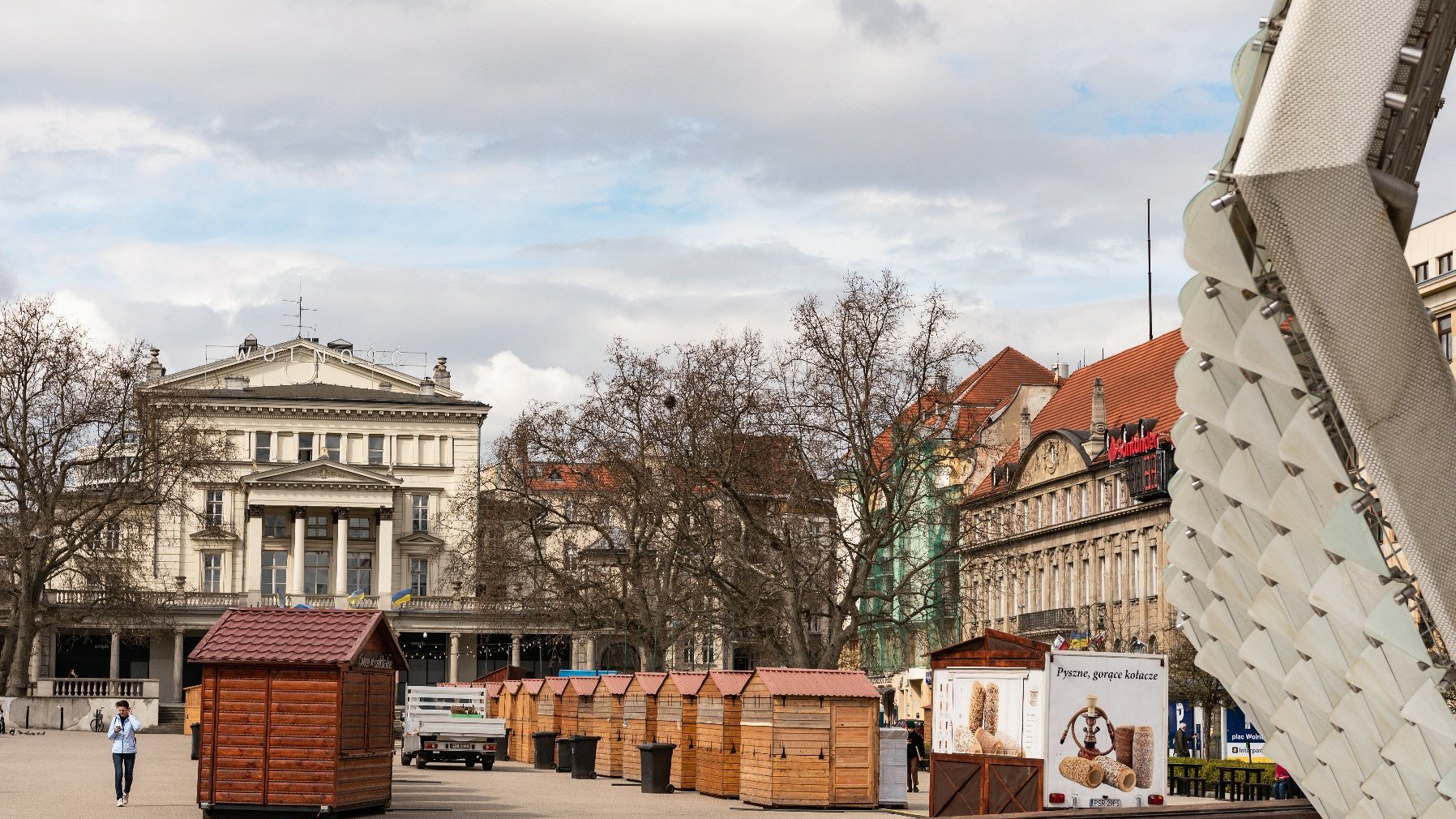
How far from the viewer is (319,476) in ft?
365

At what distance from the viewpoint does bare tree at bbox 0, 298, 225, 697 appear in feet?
229

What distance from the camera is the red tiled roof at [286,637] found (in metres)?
26.2

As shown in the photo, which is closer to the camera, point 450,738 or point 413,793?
point 413,793

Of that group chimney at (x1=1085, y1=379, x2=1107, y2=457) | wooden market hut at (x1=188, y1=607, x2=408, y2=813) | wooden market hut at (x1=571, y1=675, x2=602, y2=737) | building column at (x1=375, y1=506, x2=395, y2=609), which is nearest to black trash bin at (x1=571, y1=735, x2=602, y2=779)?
wooden market hut at (x1=571, y1=675, x2=602, y2=737)

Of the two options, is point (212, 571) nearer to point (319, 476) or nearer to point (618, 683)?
point (319, 476)

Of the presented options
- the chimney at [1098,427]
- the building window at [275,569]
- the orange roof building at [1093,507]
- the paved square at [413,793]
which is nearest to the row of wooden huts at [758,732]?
the paved square at [413,793]

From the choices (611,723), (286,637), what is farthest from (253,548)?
(286,637)

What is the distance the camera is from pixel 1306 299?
12984 millimetres

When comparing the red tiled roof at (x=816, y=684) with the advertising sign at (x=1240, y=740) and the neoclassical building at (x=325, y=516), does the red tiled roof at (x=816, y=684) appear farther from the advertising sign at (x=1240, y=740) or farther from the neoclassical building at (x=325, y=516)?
the neoclassical building at (x=325, y=516)

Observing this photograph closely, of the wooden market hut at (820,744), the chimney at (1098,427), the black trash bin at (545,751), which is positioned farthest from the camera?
the chimney at (1098,427)

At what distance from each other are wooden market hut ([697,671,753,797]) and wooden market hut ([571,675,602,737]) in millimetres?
10115

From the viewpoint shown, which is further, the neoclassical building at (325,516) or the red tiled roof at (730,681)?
the neoclassical building at (325,516)

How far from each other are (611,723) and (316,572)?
69105 millimetres

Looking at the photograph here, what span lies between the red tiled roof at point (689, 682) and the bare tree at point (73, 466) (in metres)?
34.6
